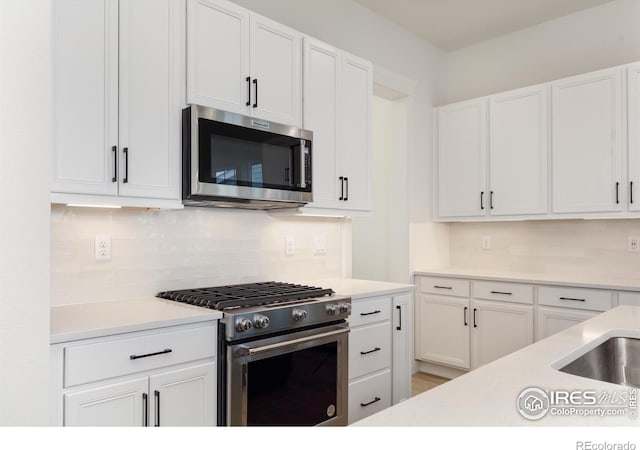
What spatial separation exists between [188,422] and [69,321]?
620 millimetres

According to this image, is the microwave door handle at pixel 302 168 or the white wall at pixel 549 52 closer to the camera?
the microwave door handle at pixel 302 168

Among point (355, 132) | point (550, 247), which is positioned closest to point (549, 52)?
point (550, 247)

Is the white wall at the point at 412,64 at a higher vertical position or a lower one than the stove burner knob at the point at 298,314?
higher

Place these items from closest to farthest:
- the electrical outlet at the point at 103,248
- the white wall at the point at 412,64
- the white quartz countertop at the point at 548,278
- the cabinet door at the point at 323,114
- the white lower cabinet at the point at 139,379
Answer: the white lower cabinet at the point at 139,379, the electrical outlet at the point at 103,248, the cabinet door at the point at 323,114, the white quartz countertop at the point at 548,278, the white wall at the point at 412,64

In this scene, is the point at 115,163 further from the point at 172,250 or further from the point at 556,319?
the point at 556,319

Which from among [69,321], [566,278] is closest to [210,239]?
[69,321]

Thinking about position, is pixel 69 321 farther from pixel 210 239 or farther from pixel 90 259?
pixel 210 239

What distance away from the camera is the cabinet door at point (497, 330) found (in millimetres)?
3494

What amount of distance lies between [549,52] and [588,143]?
1.02 meters

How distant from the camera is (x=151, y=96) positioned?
209 centimetres

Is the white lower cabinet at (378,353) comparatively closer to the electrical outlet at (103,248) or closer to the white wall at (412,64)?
the white wall at (412,64)

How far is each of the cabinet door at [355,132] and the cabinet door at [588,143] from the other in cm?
152

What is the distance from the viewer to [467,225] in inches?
176

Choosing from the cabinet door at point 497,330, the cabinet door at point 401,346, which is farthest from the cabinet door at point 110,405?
the cabinet door at point 497,330
